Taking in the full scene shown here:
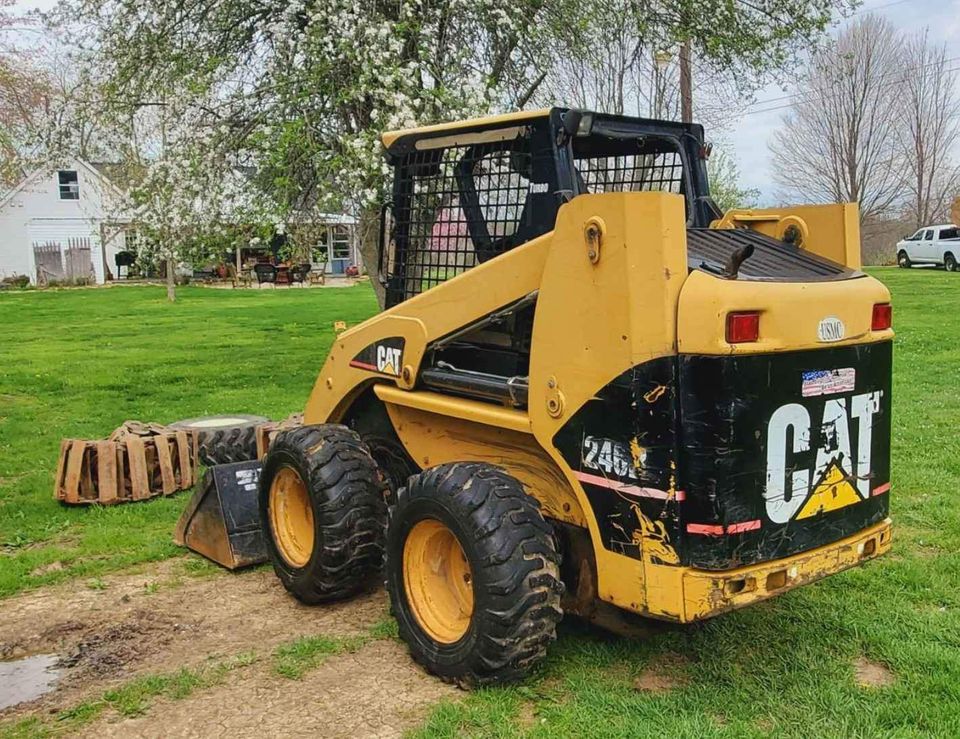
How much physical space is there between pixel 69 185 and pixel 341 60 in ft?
114

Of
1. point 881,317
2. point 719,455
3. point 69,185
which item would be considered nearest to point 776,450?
point 719,455

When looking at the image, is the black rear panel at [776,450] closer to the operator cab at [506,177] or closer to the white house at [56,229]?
the operator cab at [506,177]

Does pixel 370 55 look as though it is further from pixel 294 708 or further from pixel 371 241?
pixel 294 708

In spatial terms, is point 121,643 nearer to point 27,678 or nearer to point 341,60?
point 27,678

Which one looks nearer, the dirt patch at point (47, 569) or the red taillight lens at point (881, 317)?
the red taillight lens at point (881, 317)

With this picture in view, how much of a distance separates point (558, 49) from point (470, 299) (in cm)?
742

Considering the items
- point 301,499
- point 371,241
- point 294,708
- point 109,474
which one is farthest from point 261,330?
point 294,708

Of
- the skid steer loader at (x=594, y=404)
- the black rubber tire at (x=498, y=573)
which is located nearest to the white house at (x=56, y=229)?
the skid steer loader at (x=594, y=404)

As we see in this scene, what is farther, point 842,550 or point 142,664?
point 142,664

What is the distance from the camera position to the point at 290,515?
517 centimetres

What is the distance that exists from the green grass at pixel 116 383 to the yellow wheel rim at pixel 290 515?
3.45 feet

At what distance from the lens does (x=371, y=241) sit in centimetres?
1054

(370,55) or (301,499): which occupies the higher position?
(370,55)

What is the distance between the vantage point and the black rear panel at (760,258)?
11.9ft
